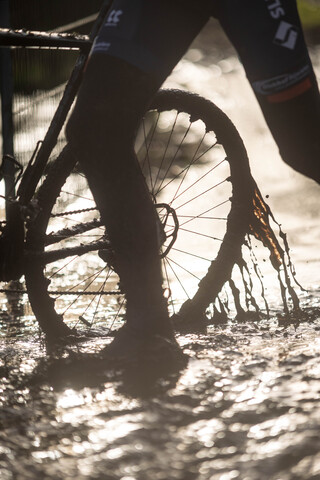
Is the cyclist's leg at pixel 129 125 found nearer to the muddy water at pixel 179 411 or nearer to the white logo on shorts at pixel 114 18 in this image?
the white logo on shorts at pixel 114 18

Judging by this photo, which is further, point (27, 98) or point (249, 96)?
point (249, 96)

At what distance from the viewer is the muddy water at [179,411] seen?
2.59 metres

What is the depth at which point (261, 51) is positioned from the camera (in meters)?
3.08

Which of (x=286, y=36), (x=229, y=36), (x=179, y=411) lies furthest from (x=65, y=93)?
(x=179, y=411)

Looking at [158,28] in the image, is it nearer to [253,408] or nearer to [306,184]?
[253,408]

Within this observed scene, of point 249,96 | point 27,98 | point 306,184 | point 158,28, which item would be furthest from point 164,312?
point 249,96

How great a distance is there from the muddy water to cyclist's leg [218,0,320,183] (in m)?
0.88

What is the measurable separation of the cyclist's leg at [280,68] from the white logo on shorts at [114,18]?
41 centimetres

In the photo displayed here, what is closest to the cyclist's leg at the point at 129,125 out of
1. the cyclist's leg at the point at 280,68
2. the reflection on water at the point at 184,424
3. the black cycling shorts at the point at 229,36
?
the black cycling shorts at the point at 229,36

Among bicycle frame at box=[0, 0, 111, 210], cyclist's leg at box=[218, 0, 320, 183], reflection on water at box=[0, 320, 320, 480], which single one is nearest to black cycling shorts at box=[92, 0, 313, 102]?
cyclist's leg at box=[218, 0, 320, 183]

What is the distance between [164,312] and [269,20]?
1.23 metres

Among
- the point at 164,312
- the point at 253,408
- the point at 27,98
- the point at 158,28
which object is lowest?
the point at 253,408

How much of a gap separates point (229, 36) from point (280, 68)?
26cm

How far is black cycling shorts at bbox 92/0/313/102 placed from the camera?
308cm
